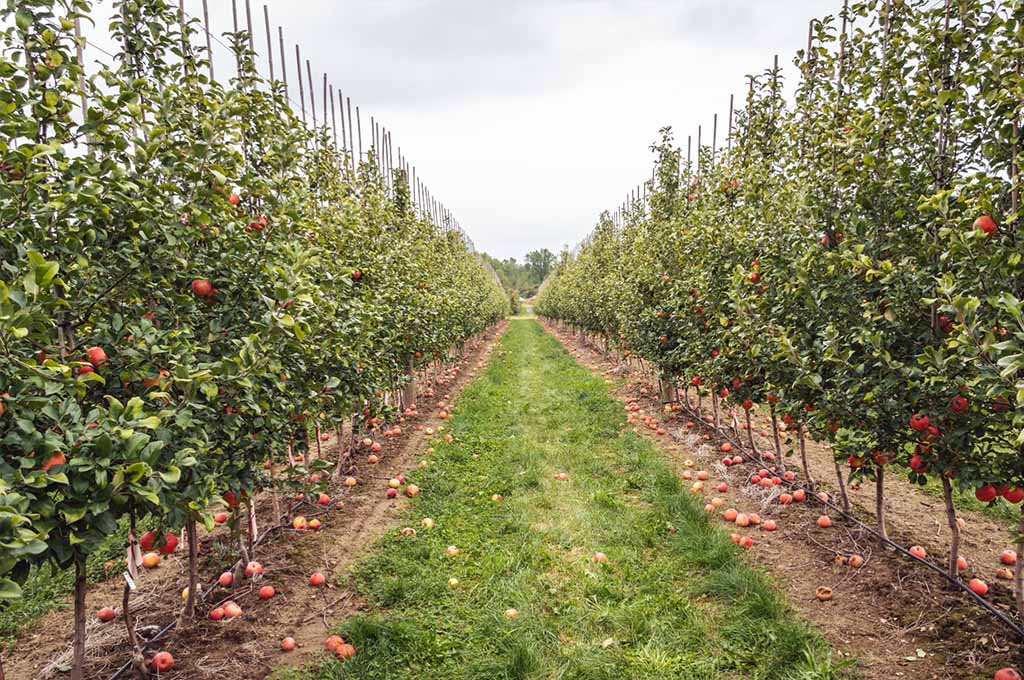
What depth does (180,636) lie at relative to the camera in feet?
12.6

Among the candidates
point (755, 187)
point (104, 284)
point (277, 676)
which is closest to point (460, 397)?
point (755, 187)

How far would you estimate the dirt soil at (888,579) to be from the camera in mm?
3484

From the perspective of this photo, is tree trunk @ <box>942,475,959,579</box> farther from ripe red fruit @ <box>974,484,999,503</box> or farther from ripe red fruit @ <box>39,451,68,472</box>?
ripe red fruit @ <box>39,451,68,472</box>

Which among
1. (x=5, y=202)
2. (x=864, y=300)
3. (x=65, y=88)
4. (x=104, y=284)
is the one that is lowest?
(x=864, y=300)

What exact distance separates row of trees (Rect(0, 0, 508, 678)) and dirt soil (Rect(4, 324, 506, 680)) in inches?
15.4

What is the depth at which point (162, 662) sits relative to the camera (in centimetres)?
347

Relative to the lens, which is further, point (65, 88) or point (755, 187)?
point (755, 187)

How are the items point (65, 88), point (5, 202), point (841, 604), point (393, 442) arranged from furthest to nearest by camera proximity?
1. point (393, 442)
2. point (841, 604)
3. point (65, 88)
4. point (5, 202)

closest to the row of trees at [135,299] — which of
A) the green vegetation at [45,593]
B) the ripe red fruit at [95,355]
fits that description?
the ripe red fruit at [95,355]

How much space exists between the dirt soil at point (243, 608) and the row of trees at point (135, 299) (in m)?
0.39

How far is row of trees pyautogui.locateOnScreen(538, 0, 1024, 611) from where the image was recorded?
308 centimetres

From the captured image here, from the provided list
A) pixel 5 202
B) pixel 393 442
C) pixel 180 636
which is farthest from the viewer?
pixel 393 442

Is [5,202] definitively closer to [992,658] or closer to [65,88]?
[65,88]

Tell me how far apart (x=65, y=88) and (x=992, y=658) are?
19.5 ft
